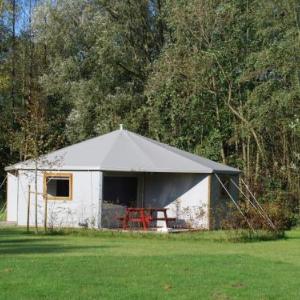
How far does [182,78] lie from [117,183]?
893 cm

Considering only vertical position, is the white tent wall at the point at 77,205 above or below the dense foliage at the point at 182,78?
below

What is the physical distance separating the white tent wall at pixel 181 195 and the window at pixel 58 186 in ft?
9.47

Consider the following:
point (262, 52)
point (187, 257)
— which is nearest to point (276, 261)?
point (187, 257)

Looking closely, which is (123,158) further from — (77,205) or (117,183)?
(77,205)

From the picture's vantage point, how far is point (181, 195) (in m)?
23.6

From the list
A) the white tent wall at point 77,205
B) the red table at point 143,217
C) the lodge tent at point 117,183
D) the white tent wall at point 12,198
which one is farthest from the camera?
the white tent wall at point 12,198

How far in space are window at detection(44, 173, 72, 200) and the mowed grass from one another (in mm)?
6196

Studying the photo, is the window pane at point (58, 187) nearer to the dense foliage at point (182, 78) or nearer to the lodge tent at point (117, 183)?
the lodge tent at point (117, 183)

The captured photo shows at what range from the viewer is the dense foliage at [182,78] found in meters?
28.9

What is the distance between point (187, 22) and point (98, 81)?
207 inches

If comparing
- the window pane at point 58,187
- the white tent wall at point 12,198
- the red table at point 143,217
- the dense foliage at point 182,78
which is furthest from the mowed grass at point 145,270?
the dense foliage at point 182,78

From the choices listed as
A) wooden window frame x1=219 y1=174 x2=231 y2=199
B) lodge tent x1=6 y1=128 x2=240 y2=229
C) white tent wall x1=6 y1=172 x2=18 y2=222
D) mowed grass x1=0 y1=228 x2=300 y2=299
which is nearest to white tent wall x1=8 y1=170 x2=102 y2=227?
lodge tent x1=6 y1=128 x2=240 y2=229

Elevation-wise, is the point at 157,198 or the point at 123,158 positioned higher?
the point at 123,158

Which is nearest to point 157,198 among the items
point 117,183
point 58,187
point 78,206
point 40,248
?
point 117,183
